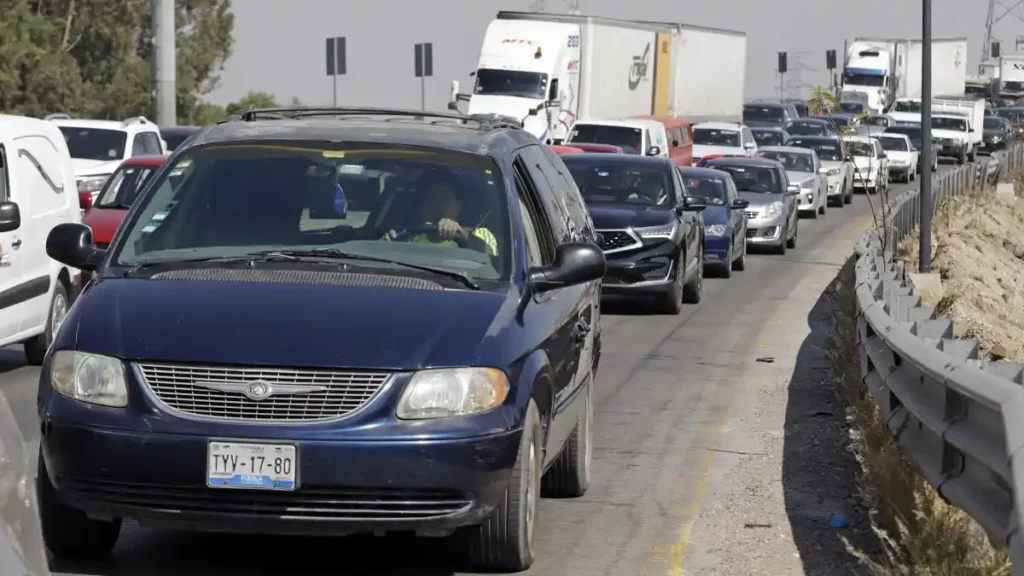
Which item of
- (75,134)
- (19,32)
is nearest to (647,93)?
(19,32)

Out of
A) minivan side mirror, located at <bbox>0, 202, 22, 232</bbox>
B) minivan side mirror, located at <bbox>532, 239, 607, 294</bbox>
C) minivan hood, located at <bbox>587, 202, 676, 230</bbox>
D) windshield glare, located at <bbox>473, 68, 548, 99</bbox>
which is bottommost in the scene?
minivan hood, located at <bbox>587, 202, 676, 230</bbox>

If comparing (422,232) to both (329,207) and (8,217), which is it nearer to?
(329,207)

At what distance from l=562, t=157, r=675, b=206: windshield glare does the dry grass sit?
9197 mm

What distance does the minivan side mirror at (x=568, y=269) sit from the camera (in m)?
7.62

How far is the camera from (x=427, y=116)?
8.87 metres

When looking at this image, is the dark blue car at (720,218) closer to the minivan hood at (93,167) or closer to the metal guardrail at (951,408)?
the minivan hood at (93,167)

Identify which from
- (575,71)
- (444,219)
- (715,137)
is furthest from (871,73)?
(444,219)

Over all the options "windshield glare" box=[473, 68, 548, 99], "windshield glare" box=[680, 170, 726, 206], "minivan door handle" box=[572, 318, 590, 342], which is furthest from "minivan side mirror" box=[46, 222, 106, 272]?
"windshield glare" box=[473, 68, 548, 99]

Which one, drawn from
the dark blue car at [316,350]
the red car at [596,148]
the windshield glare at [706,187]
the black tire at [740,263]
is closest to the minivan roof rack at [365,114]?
the dark blue car at [316,350]

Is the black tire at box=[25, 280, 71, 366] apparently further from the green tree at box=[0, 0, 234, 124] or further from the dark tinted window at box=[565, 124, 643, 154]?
the green tree at box=[0, 0, 234, 124]

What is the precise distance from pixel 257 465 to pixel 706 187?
19458 millimetres

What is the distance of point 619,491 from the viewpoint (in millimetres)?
9383

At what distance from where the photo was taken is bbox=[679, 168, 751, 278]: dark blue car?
24.4m

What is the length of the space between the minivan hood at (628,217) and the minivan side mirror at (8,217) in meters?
8.12
